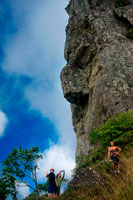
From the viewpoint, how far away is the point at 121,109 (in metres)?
11.8

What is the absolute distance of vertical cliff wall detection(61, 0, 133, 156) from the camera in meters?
13.1

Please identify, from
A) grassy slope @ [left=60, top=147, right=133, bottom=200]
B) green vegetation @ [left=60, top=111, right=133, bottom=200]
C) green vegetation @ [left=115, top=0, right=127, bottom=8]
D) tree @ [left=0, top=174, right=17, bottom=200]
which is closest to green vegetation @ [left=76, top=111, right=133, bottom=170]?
green vegetation @ [left=60, top=111, right=133, bottom=200]

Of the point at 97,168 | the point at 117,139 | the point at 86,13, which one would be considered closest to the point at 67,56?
the point at 86,13

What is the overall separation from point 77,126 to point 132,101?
8610 millimetres

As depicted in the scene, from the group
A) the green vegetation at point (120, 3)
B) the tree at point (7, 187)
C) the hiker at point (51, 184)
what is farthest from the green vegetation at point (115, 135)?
the green vegetation at point (120, 3)

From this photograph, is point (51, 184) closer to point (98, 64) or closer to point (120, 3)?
Answer: point (98, 64)

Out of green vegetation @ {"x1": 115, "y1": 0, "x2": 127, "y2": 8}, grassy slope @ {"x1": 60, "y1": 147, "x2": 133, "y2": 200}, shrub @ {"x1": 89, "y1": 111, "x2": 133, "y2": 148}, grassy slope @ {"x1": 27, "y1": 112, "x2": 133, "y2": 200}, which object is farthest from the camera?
green vegetation @ {"x1": 115, "y1": 0, "x2": 127, "y2": 8}

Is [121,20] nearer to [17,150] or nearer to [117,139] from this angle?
[117,139]

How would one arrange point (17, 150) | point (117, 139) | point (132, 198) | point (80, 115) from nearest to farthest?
1. point (132, 198)
2. point (117, 139)
3. point (17, 150)
4. point (80, 115)

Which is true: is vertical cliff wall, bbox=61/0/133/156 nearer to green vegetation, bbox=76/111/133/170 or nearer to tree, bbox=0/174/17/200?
green vegetation, bbox=76/111/133/170

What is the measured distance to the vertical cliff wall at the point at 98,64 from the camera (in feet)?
42.8

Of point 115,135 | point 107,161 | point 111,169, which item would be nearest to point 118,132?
point 115,135

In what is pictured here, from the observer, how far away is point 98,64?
15664mm

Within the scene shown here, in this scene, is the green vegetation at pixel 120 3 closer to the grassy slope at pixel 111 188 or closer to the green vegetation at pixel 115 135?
the green vegetation at pixel 115 135
